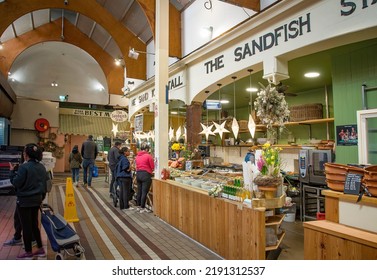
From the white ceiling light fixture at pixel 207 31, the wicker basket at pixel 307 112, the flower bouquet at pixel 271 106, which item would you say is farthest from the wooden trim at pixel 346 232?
the wicker basket at pixel 307 112

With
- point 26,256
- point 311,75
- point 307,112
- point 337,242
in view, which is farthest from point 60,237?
point 307,112

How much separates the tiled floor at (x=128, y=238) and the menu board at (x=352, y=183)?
187 cm

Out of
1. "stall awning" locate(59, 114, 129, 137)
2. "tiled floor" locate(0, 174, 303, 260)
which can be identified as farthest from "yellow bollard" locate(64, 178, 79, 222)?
"stall awning" locate(59, 114, 129, 137)

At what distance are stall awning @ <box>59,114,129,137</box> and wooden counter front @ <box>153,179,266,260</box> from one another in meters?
11.4

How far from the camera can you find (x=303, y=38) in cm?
426

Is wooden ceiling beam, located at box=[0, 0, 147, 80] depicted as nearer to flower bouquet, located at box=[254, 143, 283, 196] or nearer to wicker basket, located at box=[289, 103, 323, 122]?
wicker basket, located at box=[289, 103, 323, 122]

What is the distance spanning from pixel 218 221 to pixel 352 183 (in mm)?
1904

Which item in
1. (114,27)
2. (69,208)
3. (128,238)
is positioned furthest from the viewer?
(114,27)

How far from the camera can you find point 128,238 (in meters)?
4.65

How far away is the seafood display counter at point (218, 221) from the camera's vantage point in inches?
127

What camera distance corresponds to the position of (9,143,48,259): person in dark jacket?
3615 millimetres

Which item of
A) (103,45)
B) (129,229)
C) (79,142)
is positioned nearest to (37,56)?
(103,45)

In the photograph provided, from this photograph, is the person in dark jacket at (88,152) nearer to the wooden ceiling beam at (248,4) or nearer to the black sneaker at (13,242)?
the black sneaker at (13,242)

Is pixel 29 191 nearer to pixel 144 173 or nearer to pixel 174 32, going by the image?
pixel 144 173
